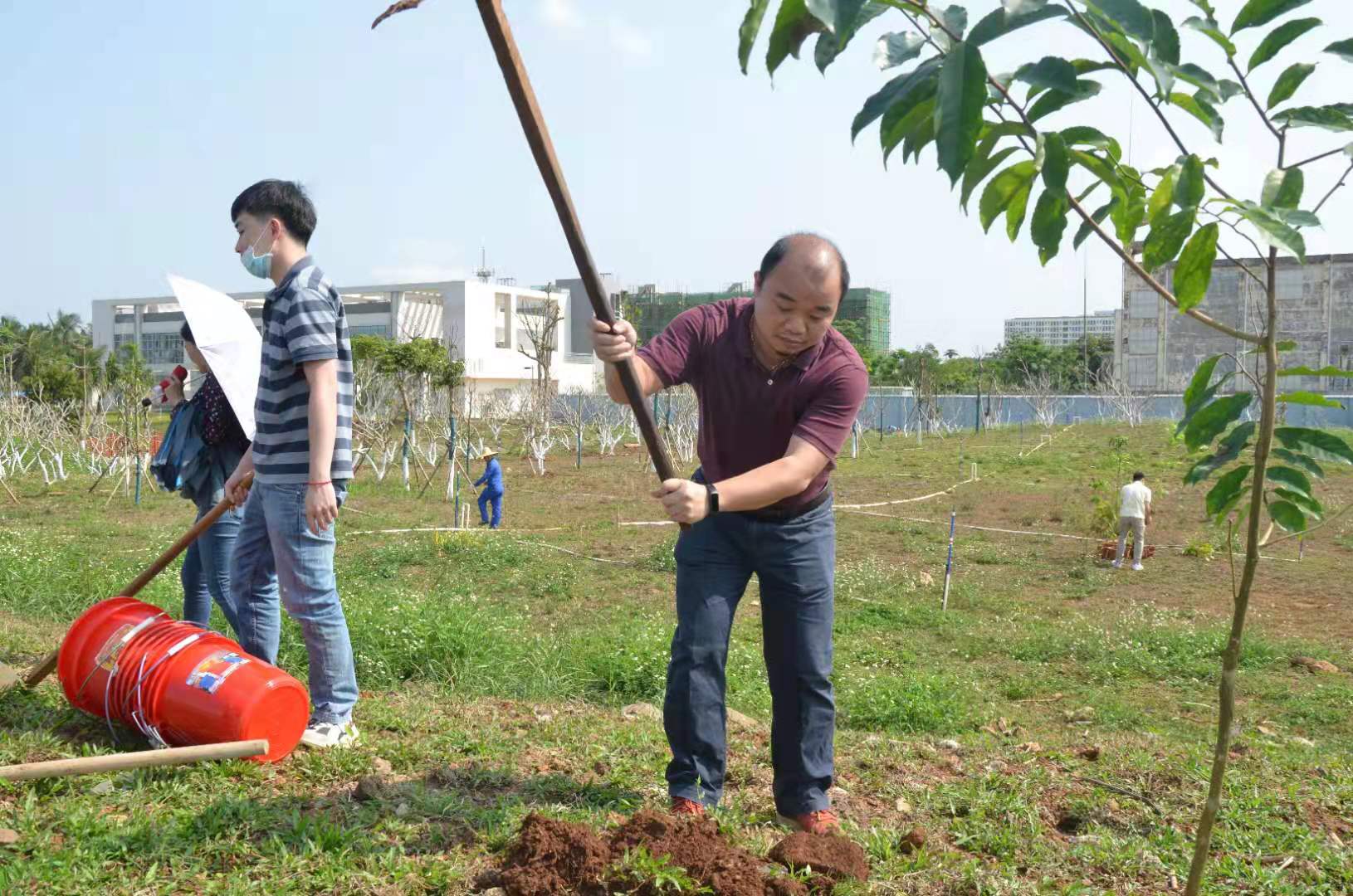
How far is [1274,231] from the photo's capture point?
4.67 ft

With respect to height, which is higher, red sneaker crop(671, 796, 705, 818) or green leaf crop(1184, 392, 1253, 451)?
green leaf crop(1184, 392, 1253, 451)

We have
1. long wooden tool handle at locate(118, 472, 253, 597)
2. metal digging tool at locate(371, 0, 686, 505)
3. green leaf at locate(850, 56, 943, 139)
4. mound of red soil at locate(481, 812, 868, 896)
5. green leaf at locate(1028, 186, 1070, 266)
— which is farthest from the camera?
long wooden tool handle at locate(118, 472, 253, 597)

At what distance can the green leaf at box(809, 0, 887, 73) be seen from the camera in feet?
4.48

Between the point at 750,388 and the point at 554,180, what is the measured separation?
2.77 feet

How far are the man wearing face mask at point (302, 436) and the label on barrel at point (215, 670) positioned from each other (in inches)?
8.3

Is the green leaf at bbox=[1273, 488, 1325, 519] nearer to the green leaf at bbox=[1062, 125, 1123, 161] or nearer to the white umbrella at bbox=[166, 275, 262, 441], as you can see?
the green leaf at bbox=[1062, 125, 1123, 161]

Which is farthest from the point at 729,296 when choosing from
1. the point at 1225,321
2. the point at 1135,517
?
the point at 1135,517

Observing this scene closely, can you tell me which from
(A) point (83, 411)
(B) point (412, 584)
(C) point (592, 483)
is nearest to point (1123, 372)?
(C) point (592, 483)

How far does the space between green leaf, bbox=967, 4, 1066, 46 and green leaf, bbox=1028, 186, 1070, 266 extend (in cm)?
27

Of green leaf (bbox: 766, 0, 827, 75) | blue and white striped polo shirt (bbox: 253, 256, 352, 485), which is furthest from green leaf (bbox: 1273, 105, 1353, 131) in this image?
blue and white striped polo shirt (bbox: 253, 256, 352, 485)

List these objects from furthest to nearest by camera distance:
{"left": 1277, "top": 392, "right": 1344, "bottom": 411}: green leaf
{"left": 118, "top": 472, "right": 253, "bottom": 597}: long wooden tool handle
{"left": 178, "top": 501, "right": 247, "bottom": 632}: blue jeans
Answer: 1. {"left": 178, "top": 501, "right": 247, "bottom": 632}: blue jeans
2. {"left": 118, "top": 472, "right": 253, "bottom": 597}: long wooden tool handle
3. {"left": 1277, "top": 392, "right": 1344, "bottom": 411}: green leaf

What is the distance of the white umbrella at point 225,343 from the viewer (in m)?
3.64

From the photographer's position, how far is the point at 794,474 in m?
2.60

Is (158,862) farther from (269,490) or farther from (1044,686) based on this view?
(1044,686)
